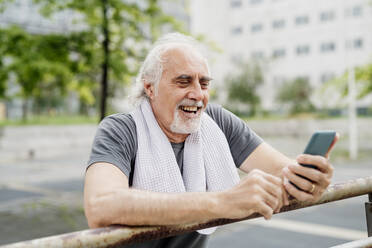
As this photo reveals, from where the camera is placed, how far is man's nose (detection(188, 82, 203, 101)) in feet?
6.93

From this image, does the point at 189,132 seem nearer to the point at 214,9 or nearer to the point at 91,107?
the point at 91,107

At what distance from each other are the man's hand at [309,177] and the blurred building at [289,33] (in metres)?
37.0

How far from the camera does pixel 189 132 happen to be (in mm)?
2115

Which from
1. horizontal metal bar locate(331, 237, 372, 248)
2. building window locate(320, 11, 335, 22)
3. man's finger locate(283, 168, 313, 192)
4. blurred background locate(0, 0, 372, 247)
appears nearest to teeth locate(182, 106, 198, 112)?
blurred background locate(0, 0, 372, 247)

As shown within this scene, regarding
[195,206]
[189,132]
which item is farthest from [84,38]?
[195,206]

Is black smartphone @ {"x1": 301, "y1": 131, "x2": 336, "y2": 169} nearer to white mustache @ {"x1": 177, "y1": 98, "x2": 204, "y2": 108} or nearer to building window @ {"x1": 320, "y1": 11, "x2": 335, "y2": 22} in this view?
white mustache @ {"x1": 177, "y1": 98, "x2": 204, "y2": 108}

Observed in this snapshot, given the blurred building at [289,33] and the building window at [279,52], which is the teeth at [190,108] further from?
the building window at [279,52]

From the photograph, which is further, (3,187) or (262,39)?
(262,39)

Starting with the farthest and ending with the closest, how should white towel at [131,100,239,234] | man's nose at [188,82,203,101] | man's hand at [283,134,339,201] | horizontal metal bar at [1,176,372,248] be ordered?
man's nose at [188,82,203,101] → white towel at [131,100,239,234] → man's hand at [283,134,339,201] → horizontal metal bar at [1,176,372,248]

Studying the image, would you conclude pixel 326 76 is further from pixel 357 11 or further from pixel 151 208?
pixel 151 208

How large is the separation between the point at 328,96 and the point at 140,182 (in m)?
18.8

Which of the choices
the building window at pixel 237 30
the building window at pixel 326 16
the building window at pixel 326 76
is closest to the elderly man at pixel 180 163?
the building window at pixel 326 76

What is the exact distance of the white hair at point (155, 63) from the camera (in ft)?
7.20

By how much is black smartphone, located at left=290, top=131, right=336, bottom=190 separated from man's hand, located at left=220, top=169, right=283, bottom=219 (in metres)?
0.16
